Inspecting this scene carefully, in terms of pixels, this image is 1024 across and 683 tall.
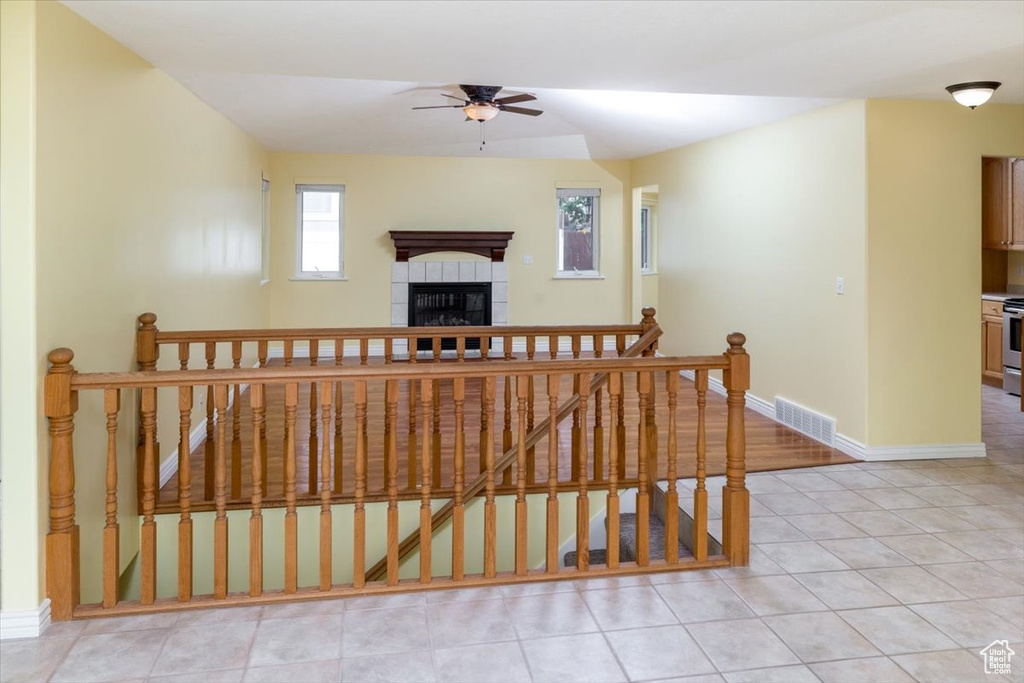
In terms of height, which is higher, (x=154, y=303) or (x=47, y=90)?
(x=47, y=90)

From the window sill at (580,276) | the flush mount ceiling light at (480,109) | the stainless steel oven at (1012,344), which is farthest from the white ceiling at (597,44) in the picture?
the window sill at (580,276)

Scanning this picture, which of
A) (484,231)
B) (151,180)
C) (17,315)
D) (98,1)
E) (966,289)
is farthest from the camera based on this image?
(484,231)

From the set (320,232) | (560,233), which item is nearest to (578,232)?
(560,233)

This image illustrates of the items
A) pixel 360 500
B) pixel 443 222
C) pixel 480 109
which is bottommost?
pixel 360 500

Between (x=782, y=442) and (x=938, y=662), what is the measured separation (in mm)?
2885

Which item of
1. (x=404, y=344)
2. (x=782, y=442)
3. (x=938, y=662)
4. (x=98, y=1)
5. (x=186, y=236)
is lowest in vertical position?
(x=938, y=662)

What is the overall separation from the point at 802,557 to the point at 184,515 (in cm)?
245

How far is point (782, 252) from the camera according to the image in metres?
5.69

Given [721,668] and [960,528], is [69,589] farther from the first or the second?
[960,528]

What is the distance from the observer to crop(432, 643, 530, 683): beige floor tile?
2.24 m

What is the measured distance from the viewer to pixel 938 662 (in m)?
2.34

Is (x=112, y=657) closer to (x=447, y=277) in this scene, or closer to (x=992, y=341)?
(x=447, y=277)

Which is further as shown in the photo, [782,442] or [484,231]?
[484,231]

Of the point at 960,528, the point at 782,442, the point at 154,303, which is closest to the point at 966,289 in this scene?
the point at 782,442
